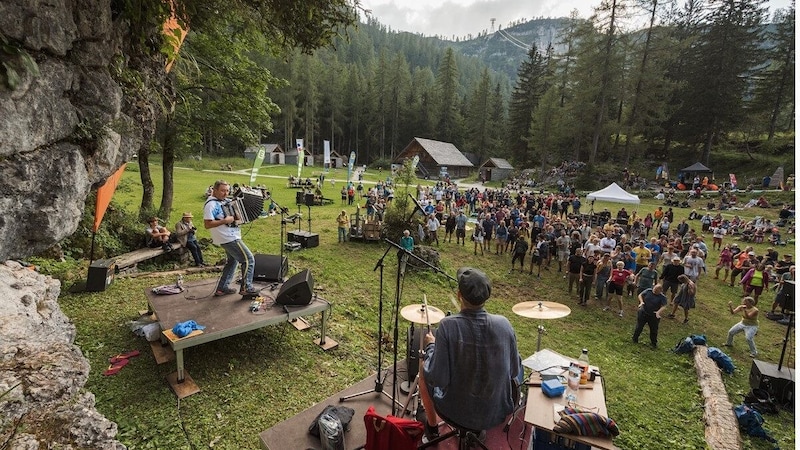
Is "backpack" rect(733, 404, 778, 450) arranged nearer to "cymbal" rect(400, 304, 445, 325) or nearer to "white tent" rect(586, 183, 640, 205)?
"cymbal" rect(400, 304, 445, 325)

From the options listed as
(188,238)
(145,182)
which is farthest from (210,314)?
(145,182)

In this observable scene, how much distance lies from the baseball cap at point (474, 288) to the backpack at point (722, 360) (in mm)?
8120

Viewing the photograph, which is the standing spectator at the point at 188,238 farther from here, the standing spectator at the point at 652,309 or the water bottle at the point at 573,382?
the standing spectator at the point at 652,309

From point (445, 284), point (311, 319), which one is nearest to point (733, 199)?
point (445, 284)

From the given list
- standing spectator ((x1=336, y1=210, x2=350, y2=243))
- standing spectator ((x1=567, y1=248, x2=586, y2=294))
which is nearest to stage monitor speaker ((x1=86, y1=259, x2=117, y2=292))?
standing spectator ((x1=336, y1=210, x2=350, y2=243))

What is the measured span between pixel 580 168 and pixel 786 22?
2348 centimetres

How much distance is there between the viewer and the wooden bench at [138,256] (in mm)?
8703

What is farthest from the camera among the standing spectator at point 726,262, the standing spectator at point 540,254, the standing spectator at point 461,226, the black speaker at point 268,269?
the standing spectator at point 461,226

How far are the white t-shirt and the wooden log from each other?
7.45 metres

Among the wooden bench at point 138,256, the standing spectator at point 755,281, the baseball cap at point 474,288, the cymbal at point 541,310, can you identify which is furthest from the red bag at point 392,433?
the standing spectator at point 755,281

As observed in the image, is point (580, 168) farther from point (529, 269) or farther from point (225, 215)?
point (225, 215)

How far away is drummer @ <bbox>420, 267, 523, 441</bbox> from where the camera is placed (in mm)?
2682

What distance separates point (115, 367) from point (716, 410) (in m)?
8.98

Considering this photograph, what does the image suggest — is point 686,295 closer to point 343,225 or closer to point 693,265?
point 693,265
